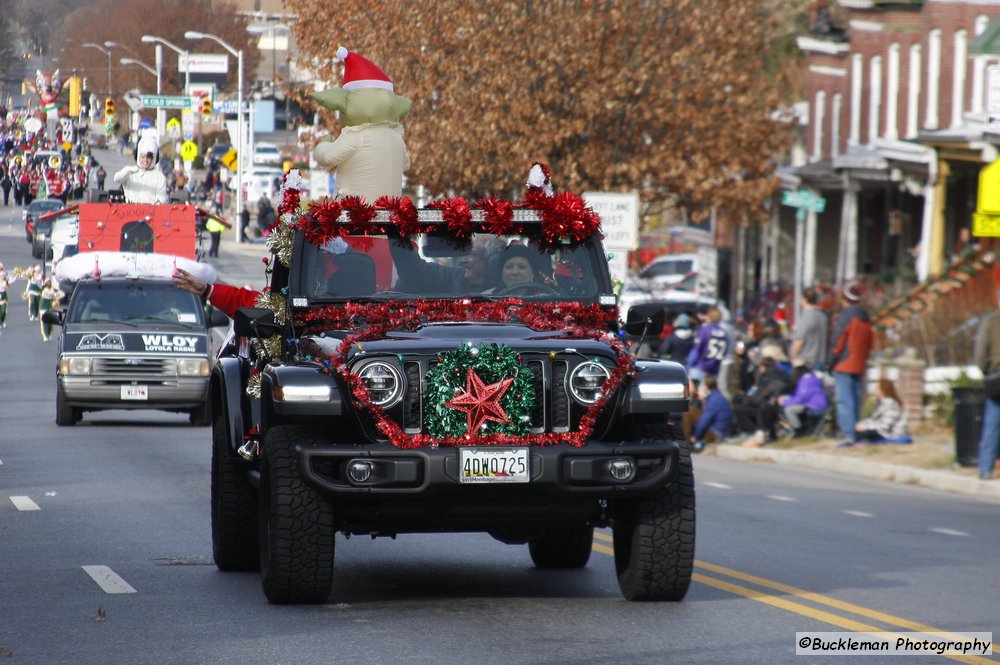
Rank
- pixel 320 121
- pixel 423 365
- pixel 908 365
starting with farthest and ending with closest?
pixel 320 121 → pixel 908 365 → pixel 423 365

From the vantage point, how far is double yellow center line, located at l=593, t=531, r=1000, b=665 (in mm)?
9344

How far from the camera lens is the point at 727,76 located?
1439 inches

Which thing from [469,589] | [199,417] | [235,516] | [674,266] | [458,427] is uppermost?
[458,427]

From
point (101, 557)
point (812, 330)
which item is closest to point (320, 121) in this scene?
point (812, 330)

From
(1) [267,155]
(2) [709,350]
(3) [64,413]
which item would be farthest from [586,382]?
(1) [267,155]

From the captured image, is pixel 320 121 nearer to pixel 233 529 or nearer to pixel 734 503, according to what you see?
pixel 734 503

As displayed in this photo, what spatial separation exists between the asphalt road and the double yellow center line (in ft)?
0.08

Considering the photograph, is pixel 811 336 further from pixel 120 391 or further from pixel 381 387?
pixel 381 387

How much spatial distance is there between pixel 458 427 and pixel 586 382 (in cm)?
68

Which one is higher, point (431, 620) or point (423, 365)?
point (423, 365)

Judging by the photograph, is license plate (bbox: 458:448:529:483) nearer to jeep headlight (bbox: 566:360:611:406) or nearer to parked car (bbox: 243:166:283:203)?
jeep headlight (bbox: 566:360:611:406)

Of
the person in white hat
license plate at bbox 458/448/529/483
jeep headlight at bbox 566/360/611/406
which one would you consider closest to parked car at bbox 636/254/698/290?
the person in white hat

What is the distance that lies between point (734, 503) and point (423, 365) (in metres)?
8.15

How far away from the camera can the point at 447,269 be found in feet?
34.8
